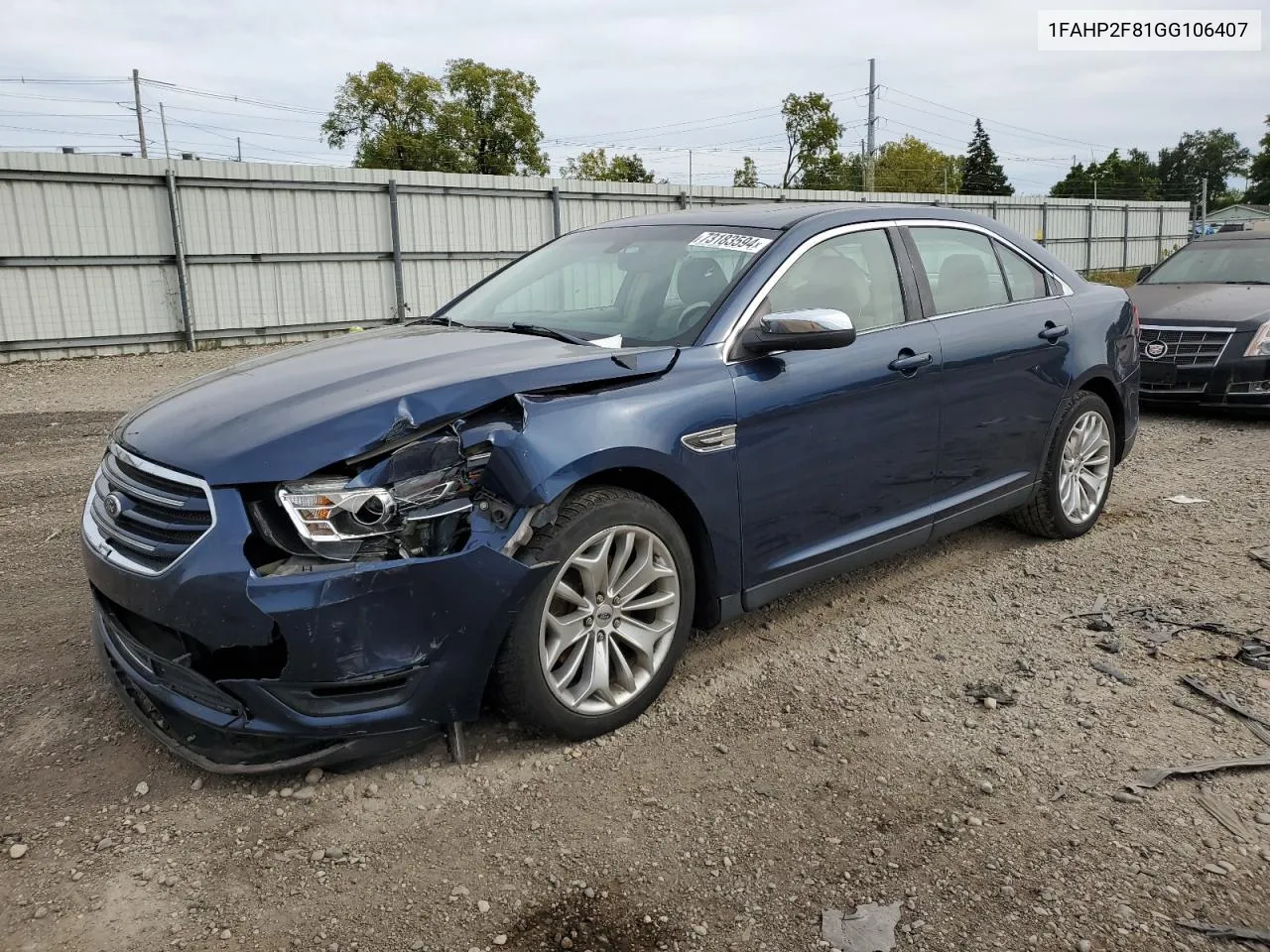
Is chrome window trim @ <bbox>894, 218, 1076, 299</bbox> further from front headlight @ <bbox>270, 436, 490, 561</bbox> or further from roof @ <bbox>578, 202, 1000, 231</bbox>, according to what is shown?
front headlight @ <bbox>270, 436, 490, 561</bbox>

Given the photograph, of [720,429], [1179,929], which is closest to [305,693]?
[720,429]

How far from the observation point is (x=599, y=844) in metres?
2.76

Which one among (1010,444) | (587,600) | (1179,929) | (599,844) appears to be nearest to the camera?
(1179,929)

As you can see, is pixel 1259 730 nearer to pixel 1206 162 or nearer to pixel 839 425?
pixel 839 425

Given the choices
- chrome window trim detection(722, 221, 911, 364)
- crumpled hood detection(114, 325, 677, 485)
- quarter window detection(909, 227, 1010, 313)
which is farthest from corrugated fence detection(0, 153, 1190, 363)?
chrome window trim detection(722, 221, 911, 364)

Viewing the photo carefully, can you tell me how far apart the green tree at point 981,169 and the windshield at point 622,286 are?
96.5 m

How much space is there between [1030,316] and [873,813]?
116 inches

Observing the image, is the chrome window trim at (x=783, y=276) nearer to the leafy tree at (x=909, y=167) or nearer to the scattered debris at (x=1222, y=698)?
the scattered debris at (x=1222, y=698)

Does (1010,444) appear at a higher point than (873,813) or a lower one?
higher

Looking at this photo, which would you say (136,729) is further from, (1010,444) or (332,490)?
(1010,444)

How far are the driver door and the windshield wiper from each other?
2.02 ft

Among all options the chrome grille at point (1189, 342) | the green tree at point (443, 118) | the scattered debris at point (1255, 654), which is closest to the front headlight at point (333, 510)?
the scattered debris at point (1255, 654)

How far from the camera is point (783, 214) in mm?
4262

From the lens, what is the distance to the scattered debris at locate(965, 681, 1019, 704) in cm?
358
